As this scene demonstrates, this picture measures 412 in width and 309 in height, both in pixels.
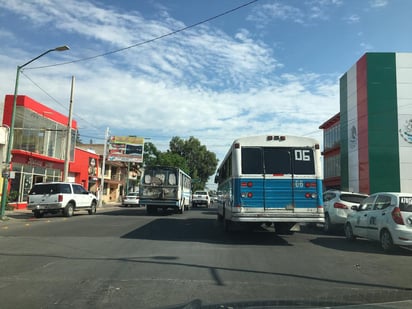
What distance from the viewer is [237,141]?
12.1 m

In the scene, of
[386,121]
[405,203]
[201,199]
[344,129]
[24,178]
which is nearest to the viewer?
[405,203]

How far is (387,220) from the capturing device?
10859 millimetres

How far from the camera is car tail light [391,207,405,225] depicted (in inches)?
413

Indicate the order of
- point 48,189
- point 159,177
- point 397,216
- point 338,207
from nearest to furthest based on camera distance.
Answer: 1. point 397,216
2. point 338,207
3. point 48,189
4. point 159,177

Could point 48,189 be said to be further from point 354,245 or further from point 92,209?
point 354,245

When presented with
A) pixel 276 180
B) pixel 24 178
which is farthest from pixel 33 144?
pixel 276 180

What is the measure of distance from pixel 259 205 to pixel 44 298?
7.21m

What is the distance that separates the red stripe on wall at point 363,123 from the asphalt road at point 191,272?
65.5 feet

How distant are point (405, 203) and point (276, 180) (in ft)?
11.6

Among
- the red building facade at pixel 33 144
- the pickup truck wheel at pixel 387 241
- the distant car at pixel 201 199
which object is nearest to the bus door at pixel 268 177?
the pickup truck wheel at pixel 387 241

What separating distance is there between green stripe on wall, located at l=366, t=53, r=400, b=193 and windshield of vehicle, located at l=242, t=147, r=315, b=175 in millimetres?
20403

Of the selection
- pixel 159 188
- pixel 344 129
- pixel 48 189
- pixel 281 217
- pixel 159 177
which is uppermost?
pixel 344 129

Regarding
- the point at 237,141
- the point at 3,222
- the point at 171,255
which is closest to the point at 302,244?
the point at 237,141

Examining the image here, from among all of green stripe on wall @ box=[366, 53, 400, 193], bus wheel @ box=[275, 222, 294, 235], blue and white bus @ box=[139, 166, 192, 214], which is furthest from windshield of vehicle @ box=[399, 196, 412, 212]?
green stripe on wall @ box=[366, 53, 400, 193]
